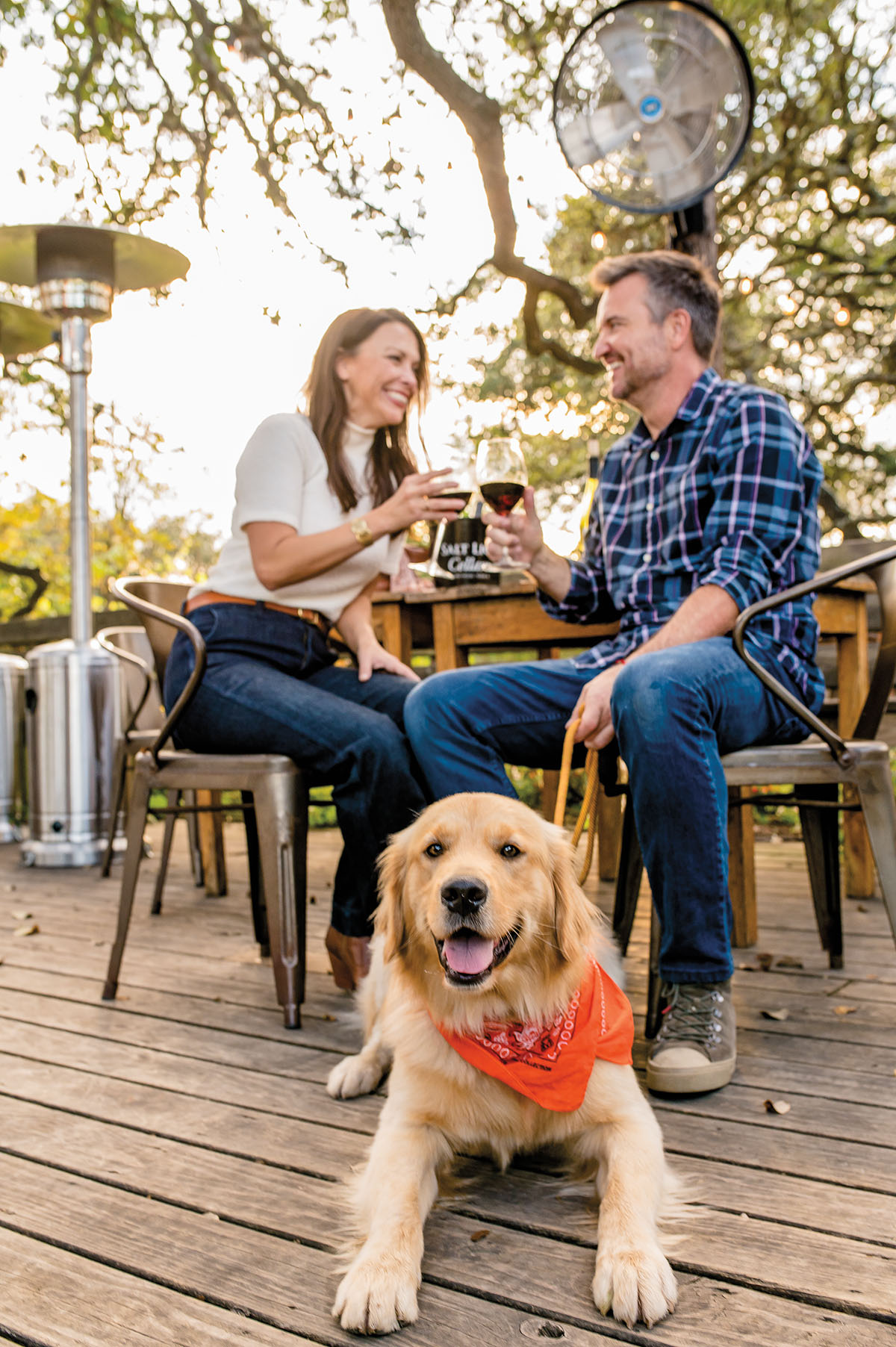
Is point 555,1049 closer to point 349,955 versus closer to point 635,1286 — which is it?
point 635,1286

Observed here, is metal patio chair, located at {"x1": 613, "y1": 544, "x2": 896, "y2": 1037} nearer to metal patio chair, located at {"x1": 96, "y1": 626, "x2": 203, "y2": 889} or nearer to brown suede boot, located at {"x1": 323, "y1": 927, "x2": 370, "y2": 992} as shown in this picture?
brown suede boot, located at {"x1": 323, "y1": 927, "x2": 370, "y2": 992}

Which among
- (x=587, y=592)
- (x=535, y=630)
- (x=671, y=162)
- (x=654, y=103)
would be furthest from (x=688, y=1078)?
(x=654, y=103)

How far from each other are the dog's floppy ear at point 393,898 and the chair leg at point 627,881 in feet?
2.38

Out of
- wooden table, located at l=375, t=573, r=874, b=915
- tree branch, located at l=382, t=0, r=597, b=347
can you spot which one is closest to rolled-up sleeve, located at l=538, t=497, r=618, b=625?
wooden table, located at l=375, t=573, r=874, b=915

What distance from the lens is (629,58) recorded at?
3.17m

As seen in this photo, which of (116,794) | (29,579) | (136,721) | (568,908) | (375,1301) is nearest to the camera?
(375,1301)

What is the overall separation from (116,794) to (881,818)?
11.2 ft

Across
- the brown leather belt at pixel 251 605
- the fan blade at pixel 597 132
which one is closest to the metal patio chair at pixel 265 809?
the brown leather belt at pixel 251 605

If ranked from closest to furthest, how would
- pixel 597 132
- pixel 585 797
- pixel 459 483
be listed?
1. pixel 585 797
2. pixel 459 483
3. pixel 597 132

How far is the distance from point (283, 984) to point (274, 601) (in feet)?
3.19

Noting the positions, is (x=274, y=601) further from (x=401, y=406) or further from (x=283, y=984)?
(x=283, y=984)

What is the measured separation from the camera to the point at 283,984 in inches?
93.4

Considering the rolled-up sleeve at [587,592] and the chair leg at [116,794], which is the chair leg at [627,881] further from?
the chair leg at [116,794]

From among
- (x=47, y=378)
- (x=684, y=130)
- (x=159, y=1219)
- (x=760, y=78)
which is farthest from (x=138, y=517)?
(x=159, y=1219)
